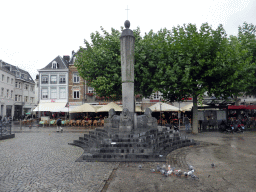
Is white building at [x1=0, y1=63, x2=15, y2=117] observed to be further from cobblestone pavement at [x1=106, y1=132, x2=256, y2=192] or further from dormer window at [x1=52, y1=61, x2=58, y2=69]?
cobblestone pavement at [x1=106, y1=132, x2=256, y2=192]

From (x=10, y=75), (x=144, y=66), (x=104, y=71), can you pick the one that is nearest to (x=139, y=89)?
(x=144, y=66)

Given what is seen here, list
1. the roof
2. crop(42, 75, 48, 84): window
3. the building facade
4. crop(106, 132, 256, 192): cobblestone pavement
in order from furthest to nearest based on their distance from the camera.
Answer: the roof → crop(42, 75, 48, 84): window → the building facade → crop(106, 132, 256, 192): cobblestone pavement

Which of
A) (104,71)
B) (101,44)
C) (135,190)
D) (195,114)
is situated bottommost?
(135,190)

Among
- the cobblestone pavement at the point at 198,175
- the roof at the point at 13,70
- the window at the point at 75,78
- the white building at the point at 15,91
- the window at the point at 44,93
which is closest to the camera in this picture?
the cobblestone pavement at the point at 198,175

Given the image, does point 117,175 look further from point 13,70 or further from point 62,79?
point 13,70

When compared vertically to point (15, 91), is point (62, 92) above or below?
below

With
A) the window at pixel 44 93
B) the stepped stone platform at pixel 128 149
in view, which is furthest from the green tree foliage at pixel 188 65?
the window at pixel 44 93

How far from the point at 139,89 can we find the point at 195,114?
5.86 metres

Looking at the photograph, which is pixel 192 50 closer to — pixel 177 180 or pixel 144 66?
pixel 144 66

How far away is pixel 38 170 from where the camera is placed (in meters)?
6.80

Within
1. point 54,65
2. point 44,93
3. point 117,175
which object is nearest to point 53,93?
point 44,93

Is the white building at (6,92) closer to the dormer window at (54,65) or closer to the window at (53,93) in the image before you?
the dormer window at (54,65)

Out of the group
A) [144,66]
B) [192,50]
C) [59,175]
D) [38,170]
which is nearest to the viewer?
[59,175]

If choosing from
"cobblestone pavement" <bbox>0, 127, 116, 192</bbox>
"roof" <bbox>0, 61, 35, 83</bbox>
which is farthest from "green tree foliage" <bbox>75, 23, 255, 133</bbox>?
"roof" <bbox>0, 61, 35, 83</bbox>
